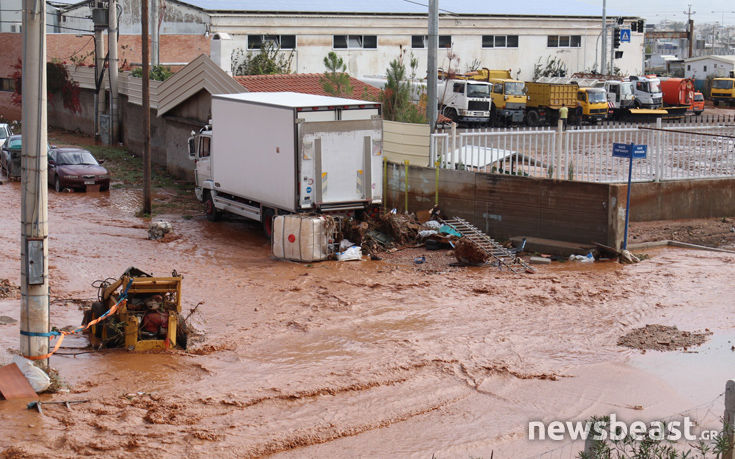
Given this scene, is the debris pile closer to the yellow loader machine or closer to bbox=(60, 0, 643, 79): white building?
the yellow loader machine

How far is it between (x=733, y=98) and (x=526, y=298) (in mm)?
48325

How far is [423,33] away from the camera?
178 feet

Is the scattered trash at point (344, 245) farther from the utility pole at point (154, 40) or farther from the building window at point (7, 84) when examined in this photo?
A: the building window at point (7, 84)

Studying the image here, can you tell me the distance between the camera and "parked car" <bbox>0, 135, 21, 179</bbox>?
2958cm

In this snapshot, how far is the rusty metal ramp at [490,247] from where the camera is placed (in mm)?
17859

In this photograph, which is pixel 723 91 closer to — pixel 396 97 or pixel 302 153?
pixel 396 97

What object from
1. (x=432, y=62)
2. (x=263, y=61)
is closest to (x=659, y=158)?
(x=432, y=62)

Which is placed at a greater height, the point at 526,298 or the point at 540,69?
the point at 540,69

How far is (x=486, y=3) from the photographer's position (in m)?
62.4

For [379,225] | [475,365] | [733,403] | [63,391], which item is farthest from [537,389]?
[379,225]

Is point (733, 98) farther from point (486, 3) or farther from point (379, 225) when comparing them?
point (379, 225)

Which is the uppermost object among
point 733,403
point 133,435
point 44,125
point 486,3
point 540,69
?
point 486,3

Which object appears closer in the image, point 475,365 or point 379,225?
point 475,365

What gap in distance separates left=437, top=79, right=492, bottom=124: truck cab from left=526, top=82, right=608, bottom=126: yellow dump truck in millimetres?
2597
